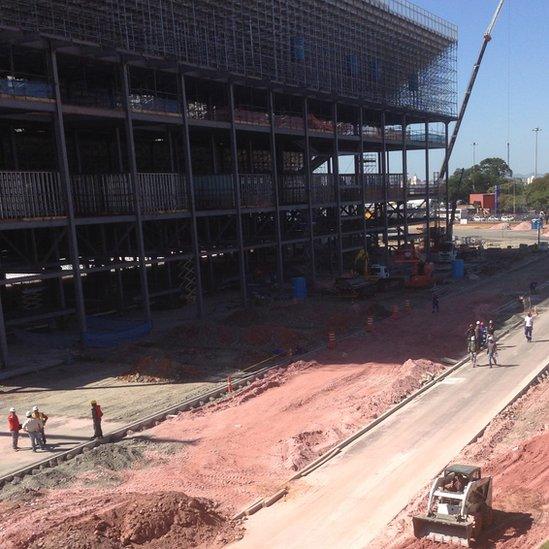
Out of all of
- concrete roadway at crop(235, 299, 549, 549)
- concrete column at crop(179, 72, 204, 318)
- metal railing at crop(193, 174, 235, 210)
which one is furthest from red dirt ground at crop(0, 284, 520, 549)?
metal railing at crop(193, 174, 235, 210)

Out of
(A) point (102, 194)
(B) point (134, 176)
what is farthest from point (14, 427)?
(B) point (134, 176)

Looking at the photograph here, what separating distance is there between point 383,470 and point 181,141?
32.2m

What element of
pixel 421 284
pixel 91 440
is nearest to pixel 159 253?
pixel 421 284

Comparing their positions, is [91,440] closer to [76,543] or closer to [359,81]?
[76,543]

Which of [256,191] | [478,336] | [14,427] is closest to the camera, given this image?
[14,427]

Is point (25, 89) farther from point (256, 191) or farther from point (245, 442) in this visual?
point (256, 191)

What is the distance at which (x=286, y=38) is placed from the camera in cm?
4469

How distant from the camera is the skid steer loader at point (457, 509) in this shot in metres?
12.0

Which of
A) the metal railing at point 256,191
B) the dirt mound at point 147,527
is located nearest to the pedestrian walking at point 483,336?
the dirt mound at point 147,527

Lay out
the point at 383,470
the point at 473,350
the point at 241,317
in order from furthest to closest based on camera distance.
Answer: the point at 241,317 → the point at 473,350 → the point at 383,470

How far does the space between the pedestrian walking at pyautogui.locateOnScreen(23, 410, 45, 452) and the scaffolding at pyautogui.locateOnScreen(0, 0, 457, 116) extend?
17.0 metres

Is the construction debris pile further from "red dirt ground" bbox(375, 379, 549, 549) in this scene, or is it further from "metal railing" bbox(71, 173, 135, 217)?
"red dirt ground" bbox(375, 379, 549, 549)

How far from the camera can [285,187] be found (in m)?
45.4

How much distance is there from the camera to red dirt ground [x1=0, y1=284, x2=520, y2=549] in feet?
41.7
